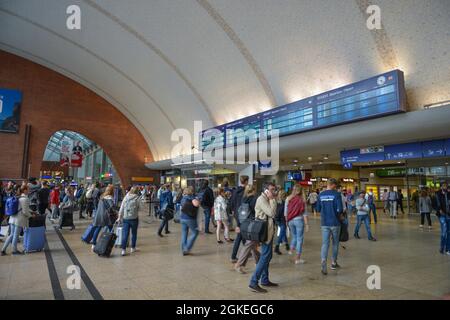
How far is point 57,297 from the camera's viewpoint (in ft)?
12.1

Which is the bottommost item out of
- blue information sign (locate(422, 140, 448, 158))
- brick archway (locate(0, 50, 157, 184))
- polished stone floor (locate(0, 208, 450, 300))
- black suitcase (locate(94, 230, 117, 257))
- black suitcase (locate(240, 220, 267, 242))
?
polished stone floor (locate(0, 208, 450, 300))

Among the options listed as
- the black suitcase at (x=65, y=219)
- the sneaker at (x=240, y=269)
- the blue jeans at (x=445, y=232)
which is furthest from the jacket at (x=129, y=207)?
the blue jeans at (x=445, y=232)

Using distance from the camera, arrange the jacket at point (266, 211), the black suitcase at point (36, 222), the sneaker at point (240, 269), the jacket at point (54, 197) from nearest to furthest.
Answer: the jacket at point (266, 211), the sneaker at point (240, 269), the black suitcase at point (36, 222), the jacket at point (54, 197)

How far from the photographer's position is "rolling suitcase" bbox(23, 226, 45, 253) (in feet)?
20.3

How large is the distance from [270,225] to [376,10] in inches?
297

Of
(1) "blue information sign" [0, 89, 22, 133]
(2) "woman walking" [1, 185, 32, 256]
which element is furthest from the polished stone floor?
(1) "blue information sign" [0, 89, 22, 133]

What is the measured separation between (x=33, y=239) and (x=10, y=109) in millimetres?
18816

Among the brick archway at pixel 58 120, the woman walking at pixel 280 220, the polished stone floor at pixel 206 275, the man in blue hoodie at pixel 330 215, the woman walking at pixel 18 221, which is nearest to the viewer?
the polished stone floor at pixel 206 275

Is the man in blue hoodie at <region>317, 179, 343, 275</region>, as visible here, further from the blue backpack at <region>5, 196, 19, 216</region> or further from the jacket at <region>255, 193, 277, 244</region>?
the blue backpack at <region>5, 196, 19, 216</region>

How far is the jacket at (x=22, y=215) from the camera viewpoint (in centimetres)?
610

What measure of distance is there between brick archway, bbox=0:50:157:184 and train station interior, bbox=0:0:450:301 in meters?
0.15

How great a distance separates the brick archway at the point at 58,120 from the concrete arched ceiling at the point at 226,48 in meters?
1.21

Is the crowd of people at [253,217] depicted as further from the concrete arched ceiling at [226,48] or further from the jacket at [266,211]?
the concrete arched ceiling at [226,48]

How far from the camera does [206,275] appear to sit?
4719 millimetres
